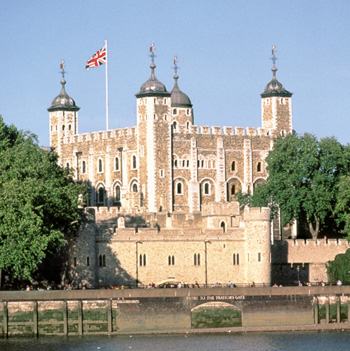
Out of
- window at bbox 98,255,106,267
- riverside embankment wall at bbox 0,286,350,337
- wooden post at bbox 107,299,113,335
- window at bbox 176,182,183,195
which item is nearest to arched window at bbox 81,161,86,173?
window at bbox 176,182,183,195

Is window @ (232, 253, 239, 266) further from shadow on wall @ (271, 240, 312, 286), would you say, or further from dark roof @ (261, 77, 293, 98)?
dark roof @ (261, 77, 293, 98)

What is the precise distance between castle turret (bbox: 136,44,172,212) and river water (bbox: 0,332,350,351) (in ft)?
124

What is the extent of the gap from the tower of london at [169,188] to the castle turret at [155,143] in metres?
0.07

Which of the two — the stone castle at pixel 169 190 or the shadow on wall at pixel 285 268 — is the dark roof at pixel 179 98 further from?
the shadow on wall at pixel 285 268

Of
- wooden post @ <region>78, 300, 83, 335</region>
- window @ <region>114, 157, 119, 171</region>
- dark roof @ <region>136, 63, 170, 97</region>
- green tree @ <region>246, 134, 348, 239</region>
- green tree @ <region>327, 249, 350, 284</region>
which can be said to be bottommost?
wooden post @ <region>78, 300, 83, 335</region>

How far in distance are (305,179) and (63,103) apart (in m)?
26.5

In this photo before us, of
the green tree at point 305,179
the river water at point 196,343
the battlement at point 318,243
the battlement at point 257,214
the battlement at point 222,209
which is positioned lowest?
the river water at point 196,343

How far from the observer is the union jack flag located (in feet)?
411

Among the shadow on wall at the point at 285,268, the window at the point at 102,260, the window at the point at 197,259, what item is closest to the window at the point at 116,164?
the shadow on wall at the point at 285,268

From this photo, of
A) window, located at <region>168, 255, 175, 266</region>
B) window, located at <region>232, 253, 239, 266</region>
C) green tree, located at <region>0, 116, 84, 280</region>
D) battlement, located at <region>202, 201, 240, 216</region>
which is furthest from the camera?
battlement, located at <region>202, 201, 240, 216</region>

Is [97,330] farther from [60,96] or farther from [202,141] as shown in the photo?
[60,96]

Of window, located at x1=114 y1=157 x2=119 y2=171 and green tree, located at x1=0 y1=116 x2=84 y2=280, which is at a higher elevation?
window, located at x1=114 y1=157 x2=119 y2=171

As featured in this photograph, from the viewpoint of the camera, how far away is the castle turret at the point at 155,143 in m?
126

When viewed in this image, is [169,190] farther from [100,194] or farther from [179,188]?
[100,194]
